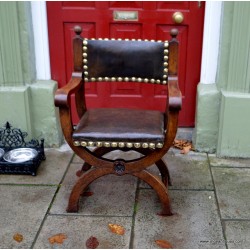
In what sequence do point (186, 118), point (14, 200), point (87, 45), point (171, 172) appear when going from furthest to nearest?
1. point (186, 118)
2. point (171, 172)
3. point (14, 200)
4. point (87, 45)

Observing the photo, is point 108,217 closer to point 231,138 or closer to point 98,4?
point 231,138

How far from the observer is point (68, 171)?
11.5 feet

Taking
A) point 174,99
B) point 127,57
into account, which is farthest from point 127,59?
point 174,99

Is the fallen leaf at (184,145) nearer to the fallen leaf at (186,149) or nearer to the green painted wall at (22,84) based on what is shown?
the fallen leaf at (186,149)

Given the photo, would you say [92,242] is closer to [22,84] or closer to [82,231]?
[82,231]

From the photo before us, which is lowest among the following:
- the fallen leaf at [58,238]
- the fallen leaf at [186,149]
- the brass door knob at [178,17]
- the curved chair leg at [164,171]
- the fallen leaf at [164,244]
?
the fallen leaf at [164,244]

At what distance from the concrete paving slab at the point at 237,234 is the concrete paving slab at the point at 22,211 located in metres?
1.22

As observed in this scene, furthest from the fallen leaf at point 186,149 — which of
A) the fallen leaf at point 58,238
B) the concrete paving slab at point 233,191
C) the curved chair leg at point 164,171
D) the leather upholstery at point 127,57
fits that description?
the fallen leaf at point 58,238

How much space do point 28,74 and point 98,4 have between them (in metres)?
0.83

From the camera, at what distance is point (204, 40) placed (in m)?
3.60

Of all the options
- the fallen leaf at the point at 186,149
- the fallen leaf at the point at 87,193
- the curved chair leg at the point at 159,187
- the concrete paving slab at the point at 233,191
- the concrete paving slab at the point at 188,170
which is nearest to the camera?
the curved chair leg at the point at 159,187

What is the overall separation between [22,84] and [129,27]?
Result: 1.02 metres

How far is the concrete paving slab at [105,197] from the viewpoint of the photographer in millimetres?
2998

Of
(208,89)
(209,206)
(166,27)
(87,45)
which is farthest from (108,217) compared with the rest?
(166,27)
